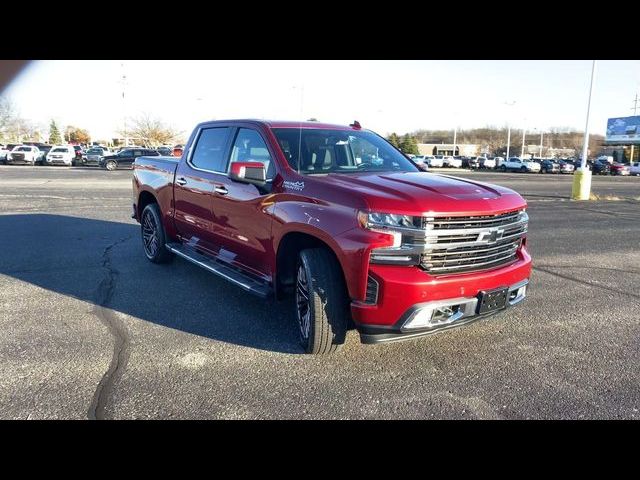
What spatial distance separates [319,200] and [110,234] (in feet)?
21.8

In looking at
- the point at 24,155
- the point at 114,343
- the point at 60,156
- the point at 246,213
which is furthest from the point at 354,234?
the point at 24,155

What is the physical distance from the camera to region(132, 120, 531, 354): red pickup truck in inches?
125

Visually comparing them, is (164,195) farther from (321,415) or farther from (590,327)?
(590,327)

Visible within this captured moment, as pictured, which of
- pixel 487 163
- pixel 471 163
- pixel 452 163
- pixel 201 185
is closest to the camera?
pixel 201 185

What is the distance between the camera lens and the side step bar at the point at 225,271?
13.7ft

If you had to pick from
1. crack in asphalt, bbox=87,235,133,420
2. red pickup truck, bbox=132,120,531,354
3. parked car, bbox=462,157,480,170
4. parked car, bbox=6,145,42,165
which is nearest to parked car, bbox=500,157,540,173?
parked car, bbox=462,157,480,170

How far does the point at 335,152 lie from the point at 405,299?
6.27 feet

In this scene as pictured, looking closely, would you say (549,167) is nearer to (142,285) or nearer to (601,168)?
(601,168)

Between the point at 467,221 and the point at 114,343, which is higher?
the point at 467,221

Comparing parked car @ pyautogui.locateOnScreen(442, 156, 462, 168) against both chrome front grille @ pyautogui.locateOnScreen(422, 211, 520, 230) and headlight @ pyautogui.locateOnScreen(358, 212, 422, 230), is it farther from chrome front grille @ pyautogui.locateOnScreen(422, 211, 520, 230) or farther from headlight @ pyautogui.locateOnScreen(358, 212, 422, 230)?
headlight @ pyautogui.locateOnScreen(358, 212, 422, 230)

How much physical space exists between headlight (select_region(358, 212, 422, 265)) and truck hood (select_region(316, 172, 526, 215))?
0.05 metres

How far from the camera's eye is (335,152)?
454 cm

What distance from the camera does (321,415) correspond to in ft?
9.66
